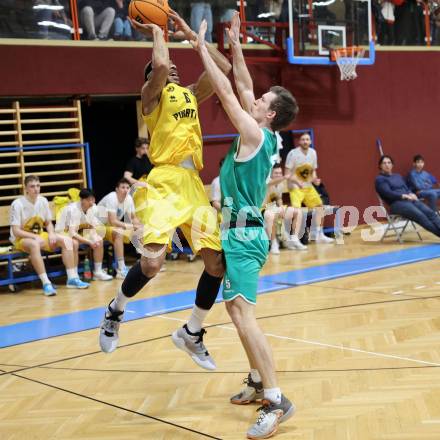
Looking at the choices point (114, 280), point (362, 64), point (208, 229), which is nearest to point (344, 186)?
point (362, 64)

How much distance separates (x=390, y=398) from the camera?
3881mm

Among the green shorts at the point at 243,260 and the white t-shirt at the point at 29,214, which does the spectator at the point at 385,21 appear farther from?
the green shorts at the point at 243,260

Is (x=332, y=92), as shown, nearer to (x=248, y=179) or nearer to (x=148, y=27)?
(x=148, y=27)

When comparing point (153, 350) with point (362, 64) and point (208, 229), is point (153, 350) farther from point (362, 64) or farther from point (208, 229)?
point (362, 64)

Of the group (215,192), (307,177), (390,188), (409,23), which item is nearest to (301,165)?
(307,177)

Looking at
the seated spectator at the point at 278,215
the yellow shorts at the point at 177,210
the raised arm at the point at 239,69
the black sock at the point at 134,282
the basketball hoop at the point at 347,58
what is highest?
the basketball hoop at the point at 347,58

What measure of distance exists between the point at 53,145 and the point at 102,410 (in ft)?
18.5

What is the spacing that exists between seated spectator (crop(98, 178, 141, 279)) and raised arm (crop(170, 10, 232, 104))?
4270 millimetres

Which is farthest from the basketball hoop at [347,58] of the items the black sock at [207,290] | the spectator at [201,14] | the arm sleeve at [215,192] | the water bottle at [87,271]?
the black sock at [207,290]

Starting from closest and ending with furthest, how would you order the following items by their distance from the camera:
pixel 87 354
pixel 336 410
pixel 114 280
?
pixel 336 410, pixel 87 354, pixel 114 280

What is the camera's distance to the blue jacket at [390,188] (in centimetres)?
1048

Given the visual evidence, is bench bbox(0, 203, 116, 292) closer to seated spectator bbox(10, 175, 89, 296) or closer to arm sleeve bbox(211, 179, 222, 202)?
seated spectator bbox(10, 175, 89, 296)

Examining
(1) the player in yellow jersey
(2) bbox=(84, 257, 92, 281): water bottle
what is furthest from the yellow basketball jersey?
(2) bbox=(84, 257, 92, 281): water bottle

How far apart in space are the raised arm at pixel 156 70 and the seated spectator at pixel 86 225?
4.31 meters
